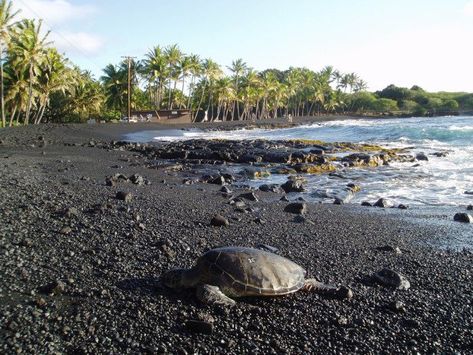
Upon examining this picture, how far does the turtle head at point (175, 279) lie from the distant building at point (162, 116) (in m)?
53.1

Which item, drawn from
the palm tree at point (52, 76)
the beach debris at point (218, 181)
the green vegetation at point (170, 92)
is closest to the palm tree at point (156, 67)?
the green vegetation at point (170, 92)

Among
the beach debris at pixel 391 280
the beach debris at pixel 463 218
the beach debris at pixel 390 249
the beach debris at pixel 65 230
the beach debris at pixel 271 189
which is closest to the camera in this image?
the beach debris at pixel 391 280

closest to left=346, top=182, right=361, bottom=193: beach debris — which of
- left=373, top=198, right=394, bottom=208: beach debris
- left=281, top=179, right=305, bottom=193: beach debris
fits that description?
left=281, top=179, right=305, bottom=193: beach debris

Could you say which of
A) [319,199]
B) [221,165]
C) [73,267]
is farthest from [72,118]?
[73,267]

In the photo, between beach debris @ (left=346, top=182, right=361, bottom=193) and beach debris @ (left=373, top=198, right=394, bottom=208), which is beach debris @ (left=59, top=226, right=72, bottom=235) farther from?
beach debris @ (left=346, top=182, right=361, bottom=193)

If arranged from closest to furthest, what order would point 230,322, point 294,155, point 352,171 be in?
point 230,322
point 352,171
point 294,155

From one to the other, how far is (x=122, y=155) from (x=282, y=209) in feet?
45.1

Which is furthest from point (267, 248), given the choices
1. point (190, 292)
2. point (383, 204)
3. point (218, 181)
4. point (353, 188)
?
point (353, 188)

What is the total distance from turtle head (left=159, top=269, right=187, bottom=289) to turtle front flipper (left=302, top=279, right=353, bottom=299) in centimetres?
149

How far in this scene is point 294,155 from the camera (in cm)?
2097

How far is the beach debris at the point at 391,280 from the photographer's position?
5.18 meters

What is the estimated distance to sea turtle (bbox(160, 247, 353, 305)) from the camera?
14.6 feet

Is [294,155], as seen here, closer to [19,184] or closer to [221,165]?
[221,165]

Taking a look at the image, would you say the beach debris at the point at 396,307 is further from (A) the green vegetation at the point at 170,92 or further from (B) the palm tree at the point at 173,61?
(B) the palm tree at the point at 173,61
